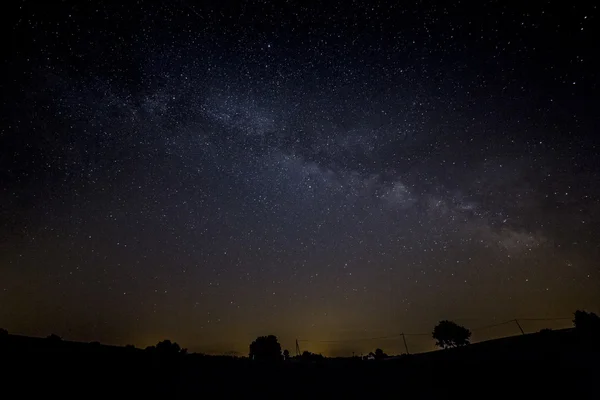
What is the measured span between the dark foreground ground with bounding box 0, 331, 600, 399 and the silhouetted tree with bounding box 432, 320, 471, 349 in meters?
47.3

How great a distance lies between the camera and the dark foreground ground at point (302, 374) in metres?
7.02

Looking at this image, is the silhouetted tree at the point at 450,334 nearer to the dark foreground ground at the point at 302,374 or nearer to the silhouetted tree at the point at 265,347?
the silhouetted tree at the point at 265,347

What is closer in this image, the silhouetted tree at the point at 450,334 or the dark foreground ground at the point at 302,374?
the dark foreground ground at the point at 302,374

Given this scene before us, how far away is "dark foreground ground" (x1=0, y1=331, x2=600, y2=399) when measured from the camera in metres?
7.02

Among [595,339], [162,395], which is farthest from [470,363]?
[162,395]

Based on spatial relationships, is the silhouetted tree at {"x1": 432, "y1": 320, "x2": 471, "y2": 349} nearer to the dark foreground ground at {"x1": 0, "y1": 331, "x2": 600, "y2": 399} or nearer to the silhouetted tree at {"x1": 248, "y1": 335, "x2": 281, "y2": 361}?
the silhouetted tree at {"x1": 248, "y1": 335, "x2": 281, "y2": 361}

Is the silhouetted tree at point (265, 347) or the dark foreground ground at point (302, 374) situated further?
the silhouetted tree at point (265, 347)

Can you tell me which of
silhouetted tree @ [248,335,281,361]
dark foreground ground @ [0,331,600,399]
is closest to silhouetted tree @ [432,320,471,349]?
silhouetted tree @ [248,335,281,361]

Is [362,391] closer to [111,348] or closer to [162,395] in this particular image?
[162,395]

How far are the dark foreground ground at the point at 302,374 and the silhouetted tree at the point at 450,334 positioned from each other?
155 ft

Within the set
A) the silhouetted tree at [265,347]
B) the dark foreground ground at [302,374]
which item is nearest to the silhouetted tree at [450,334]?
the silhouetted tree at [265,347]

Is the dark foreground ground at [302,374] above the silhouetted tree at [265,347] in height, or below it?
below

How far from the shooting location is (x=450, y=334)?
Answer: 186 ft

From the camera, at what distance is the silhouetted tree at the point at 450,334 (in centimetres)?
5594
